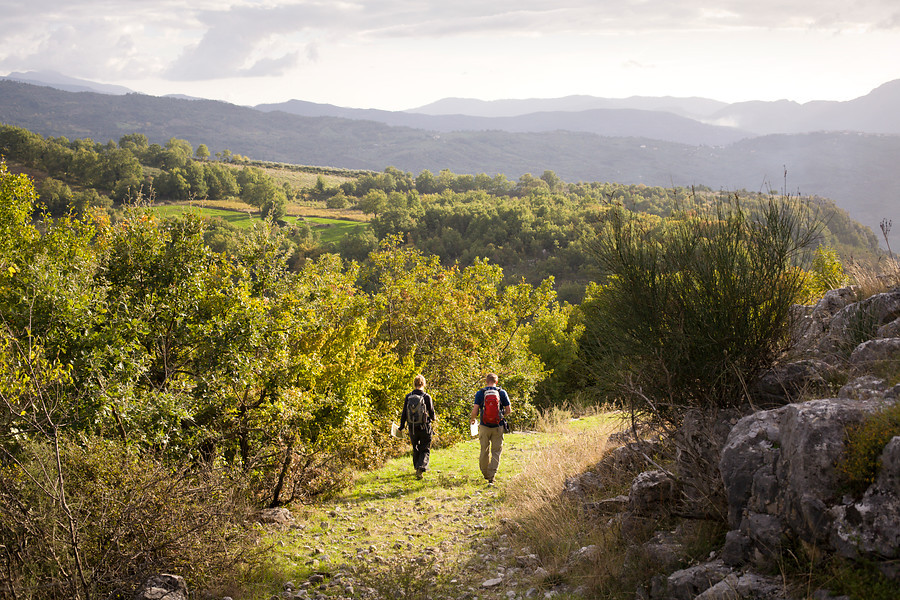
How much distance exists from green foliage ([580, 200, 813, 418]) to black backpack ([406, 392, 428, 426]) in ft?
13.8

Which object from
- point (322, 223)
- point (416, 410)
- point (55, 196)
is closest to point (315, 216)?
point (322, 223)

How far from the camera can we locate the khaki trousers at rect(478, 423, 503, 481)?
11.0 m

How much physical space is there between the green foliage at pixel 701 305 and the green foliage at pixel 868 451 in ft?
7.17

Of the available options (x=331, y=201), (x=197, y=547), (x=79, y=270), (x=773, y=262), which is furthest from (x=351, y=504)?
(x=331, y=201)

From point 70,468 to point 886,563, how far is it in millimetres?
7219

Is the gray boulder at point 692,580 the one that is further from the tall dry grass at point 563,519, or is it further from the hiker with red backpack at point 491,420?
the hiker with red backpack at point 491,420

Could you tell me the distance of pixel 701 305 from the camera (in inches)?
288

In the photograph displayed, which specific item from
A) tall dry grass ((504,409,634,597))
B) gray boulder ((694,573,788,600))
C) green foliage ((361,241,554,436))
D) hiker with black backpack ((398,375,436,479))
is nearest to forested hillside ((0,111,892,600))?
hiker with black backpack ((398,375,436,479))

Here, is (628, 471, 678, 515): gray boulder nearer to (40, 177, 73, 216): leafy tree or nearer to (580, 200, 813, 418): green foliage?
(580, 200, 813, 418): green foliage

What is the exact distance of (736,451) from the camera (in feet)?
18.0

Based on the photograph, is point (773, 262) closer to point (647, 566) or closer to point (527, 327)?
point (647, 566)

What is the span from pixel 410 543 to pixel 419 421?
3.51 metres

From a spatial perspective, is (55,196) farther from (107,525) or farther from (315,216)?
(107,525)

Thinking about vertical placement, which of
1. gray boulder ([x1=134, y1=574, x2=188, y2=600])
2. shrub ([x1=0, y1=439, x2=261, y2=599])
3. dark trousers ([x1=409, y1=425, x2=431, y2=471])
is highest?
shrub ([x1=0, y1=439, x2=261, y2=599])
